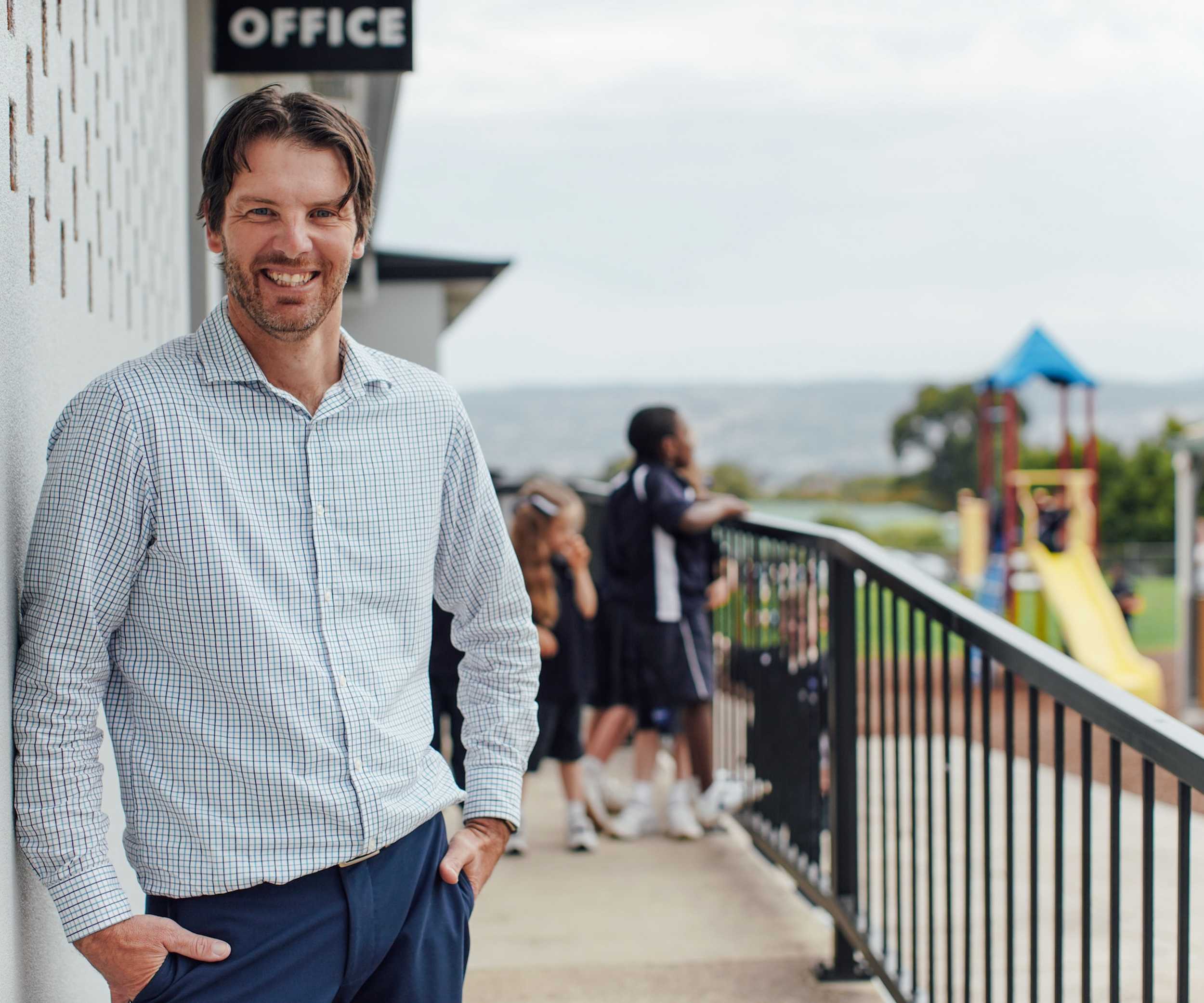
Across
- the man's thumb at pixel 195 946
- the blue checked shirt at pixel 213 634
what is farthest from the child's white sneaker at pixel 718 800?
the man's thumb at pixel 195 946

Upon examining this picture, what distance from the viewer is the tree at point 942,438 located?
2442 inches

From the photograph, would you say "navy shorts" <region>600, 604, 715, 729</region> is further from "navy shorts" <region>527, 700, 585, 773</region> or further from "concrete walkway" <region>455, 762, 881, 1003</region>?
"concrete walkway" <region>455, 762, 881, 1003</region>

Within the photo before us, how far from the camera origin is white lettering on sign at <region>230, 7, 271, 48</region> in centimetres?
368

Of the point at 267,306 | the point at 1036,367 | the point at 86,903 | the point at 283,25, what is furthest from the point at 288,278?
the point at 1036,367

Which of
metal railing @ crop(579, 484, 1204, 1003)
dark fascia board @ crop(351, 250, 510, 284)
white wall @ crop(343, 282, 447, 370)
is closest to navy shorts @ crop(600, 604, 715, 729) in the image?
metal railing @ crop(579, 484, 1204, 1003)

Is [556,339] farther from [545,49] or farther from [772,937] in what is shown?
[772,937]

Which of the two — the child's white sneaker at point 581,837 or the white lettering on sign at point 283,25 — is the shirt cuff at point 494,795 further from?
the child's white sneaker at point 581,837

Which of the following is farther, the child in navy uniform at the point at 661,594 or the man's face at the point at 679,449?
the man's face at the point at 679,449

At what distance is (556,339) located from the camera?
3214 inches

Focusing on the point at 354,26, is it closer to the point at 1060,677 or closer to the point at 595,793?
the point at 1060,677

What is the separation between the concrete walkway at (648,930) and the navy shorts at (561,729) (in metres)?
0.35

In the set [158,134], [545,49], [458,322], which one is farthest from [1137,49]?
[158,134]

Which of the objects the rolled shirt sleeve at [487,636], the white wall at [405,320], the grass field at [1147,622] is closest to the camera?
the rolled shirt sleeve at [487,636]

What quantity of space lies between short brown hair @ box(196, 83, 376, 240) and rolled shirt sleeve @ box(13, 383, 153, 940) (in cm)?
31
